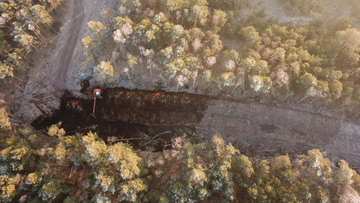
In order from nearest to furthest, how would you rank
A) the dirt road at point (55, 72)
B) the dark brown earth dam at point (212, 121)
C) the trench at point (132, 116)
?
1. the dark brown earth dam at point (212, 121)
2. the trench at point (132, 116)
3. the dirt road at point (55, 72)

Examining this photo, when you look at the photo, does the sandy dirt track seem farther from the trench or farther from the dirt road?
the trench

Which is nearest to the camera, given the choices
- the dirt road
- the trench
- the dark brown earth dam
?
the dark brown earth dam

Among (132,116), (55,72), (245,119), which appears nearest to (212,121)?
(245,119)

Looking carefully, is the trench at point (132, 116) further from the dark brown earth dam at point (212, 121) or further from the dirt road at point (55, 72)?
the dirt road at point (55, 72)

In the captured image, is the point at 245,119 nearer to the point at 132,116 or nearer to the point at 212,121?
the point at 212,121

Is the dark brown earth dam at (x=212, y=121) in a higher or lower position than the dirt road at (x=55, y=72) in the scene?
Answer: lower

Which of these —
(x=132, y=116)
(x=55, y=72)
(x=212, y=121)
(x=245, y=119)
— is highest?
(x=55, y=72)

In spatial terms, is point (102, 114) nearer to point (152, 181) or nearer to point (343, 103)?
point (152, 181)

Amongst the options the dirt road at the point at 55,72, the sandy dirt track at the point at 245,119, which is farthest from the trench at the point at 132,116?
the sandy dirt track at the point at 245,119

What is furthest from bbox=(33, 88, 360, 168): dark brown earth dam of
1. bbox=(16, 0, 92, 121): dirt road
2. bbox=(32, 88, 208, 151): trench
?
bbox=(16, 0, 92, 121): dirt road
